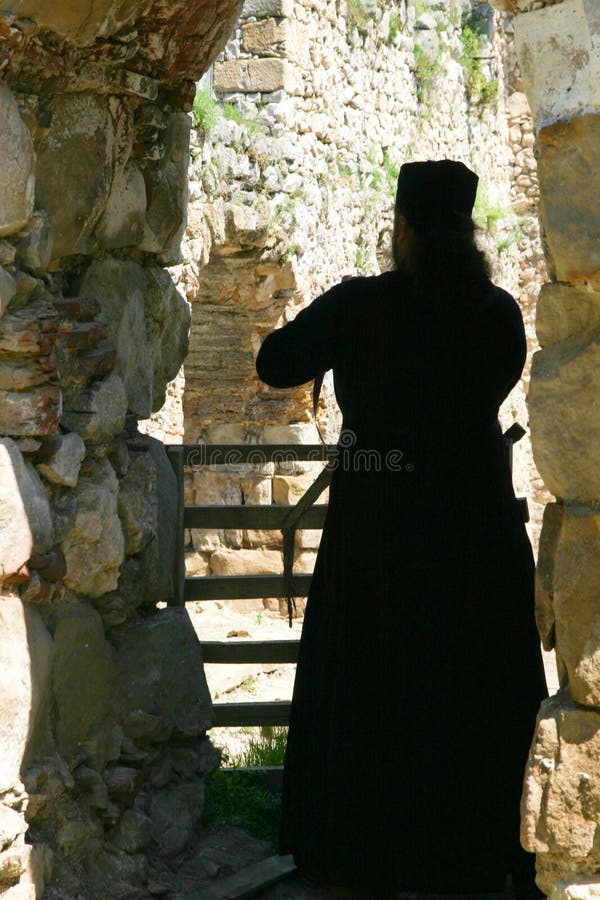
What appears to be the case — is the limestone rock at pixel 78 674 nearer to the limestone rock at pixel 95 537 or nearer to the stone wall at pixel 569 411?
the limestone rock at pixel 95 537

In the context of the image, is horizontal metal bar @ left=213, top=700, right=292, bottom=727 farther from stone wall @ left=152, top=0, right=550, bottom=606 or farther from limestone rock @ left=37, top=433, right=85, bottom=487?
stone wall @ left=152, top=0, right=550, bottom=606

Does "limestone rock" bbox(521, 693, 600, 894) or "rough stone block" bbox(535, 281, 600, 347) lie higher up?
"rough stone block" bbox(535, 281, 600, 347)

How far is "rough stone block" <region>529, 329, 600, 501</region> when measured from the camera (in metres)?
1.63

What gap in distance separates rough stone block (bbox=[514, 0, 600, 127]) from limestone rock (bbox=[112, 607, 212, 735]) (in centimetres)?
182

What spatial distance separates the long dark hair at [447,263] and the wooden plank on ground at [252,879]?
1458mm

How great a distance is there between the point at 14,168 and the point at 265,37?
17.3 ft

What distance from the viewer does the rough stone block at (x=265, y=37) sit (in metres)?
7.15

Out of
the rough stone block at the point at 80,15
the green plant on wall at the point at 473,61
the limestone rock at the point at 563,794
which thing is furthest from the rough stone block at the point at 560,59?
the green plant on wall at the point at 473,61

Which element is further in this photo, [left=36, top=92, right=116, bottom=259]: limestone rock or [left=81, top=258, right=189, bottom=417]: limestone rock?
[left=81, top=258, right=189, bottom=417]: limestone rock

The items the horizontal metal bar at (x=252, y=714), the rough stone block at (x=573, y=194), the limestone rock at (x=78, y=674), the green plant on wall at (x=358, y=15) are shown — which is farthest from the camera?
the green plant on wall at (x=358, y=15)

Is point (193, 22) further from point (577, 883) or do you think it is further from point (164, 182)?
point (577, 883)

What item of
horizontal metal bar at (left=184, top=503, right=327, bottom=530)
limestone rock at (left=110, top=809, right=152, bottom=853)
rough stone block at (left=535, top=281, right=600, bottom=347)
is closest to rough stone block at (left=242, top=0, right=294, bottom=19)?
horizontal metal bar at (left=184, top=503, right=327, bottom=530)

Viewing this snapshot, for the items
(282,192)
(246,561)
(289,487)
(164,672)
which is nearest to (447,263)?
(164,672)

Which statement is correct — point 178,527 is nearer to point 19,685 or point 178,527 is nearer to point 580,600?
point 19,685
